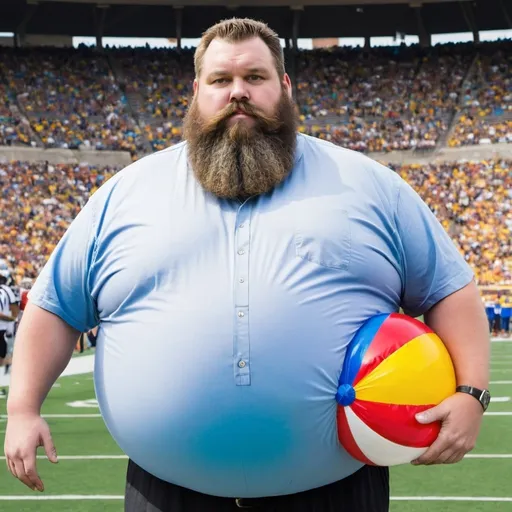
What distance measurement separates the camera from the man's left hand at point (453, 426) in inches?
94.1

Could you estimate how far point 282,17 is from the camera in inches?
1625

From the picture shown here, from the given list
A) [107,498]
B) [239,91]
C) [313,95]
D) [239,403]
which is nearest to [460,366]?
[239,403]

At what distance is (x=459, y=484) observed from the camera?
6211mm

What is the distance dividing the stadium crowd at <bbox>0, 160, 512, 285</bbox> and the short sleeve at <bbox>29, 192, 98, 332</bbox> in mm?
23418

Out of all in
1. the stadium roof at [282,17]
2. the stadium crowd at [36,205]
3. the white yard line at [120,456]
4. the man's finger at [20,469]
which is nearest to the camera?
the man's finger at [20,469]

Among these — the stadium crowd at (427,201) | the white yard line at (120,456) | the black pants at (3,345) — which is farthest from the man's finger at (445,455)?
the stadium crowd at (427,201)

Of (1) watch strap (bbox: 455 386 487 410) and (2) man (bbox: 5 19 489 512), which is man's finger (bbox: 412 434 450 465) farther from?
(1) watch strap (bbox: 455 386 487 410)

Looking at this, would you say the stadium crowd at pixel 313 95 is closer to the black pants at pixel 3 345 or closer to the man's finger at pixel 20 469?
the black pants at pixel 3 345

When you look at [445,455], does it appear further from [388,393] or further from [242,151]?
[242,151]

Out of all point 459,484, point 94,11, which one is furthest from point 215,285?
point 94,11

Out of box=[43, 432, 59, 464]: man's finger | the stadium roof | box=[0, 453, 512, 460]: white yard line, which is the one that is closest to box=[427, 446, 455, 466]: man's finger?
box=[43, 432, 59, 464]: man's finger

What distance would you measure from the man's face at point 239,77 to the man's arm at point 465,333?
685 mm

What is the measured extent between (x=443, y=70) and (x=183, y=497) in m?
36.6

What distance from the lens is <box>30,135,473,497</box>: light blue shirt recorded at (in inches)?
94.2
